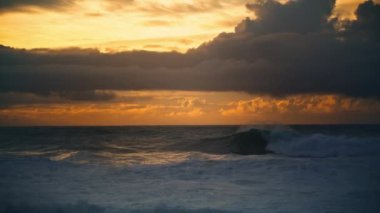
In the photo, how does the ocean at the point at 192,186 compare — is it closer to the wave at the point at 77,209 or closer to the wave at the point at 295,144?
the wave at the point at 77,209

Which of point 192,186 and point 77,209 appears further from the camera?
point 192,186

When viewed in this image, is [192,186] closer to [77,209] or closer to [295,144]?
[77,209]

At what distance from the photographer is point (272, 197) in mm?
10445

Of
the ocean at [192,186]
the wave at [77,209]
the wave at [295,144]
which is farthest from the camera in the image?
the wave at [295,144]

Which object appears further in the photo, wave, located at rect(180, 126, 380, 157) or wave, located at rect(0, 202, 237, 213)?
wave, located at rect(180, 126, 380, 157)

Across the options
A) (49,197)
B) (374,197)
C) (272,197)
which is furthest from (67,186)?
(374,197)

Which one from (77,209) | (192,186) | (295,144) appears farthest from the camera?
(295,144)

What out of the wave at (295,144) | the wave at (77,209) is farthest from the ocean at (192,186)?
the wave at (295,144)

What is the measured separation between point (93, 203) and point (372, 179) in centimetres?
925

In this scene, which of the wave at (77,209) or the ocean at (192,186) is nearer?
the wave at (77,209)

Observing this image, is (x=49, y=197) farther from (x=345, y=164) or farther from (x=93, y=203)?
(x=345, y=164)

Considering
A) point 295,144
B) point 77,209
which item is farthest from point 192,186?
point 295,144

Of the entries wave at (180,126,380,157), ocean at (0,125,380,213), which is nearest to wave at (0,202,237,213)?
ocean at (0,125,380,213)

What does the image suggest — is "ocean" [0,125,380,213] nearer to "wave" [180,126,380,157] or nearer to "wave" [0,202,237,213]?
"wave" [0,202,237,213]
